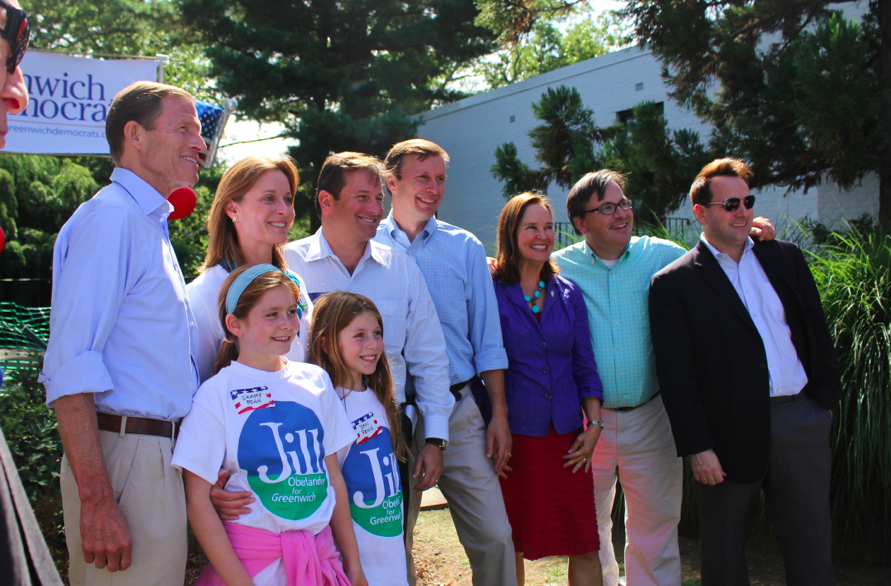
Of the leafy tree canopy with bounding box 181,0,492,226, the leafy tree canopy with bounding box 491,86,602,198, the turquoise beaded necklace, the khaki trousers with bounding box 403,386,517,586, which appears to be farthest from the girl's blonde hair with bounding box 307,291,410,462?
the leafy tree canopy with bounding box 181,0,492,226

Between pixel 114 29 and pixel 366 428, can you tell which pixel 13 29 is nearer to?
pixel 366 428

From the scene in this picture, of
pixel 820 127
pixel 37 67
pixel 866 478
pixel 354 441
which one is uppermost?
pixel 37 67

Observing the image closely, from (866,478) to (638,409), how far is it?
1.79 metres

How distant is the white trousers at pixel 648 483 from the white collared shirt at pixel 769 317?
0.65m

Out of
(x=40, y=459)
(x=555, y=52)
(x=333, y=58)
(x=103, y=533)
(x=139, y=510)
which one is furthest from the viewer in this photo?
(x=555, y=52)

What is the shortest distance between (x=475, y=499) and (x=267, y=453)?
1281 millimetres

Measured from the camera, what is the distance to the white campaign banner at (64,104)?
5328 millimetres

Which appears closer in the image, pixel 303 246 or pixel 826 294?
pixel 303 246

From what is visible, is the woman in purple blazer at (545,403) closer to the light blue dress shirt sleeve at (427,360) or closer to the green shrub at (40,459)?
the light blue dress shirt sleeve at (427,360)

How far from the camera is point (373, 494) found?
2.68 metres

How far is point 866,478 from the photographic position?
4289mm

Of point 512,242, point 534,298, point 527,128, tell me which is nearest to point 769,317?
point 534,298

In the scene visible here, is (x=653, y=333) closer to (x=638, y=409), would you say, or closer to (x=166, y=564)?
(x=638, y=409)

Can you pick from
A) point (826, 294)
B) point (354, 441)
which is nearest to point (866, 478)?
point (826, 294)
